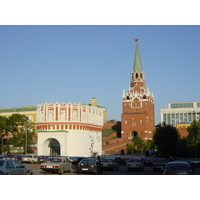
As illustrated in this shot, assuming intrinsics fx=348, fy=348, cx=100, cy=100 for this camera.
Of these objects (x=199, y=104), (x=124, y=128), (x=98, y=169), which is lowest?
(x=98, y=169)

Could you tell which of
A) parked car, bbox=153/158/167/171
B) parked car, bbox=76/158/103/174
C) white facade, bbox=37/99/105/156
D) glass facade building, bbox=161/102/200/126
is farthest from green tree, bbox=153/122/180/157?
glass facade building, bbox=161/102/200/126

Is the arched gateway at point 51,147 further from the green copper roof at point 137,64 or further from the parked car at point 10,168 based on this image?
the green copper roof at point 137,64

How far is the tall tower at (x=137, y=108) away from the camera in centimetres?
10794

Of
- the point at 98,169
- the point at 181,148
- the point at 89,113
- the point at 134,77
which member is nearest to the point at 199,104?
the point at 134,77

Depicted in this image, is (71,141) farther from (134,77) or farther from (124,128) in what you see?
(134,77)

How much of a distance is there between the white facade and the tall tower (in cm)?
3790

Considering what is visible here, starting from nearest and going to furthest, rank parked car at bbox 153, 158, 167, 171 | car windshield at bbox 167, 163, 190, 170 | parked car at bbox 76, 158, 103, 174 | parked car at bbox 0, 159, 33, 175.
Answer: car windshield at bbox 167, 163, 190, 170, parked car at bbox 0, 159, 33, 175, parked car at bbox 76, 158, 103, 174, parked car at bbox 153, 158, 167, 171

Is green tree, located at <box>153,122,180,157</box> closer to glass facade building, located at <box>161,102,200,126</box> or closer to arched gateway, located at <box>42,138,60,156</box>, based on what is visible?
arched gateway, located at <box>42,138,60,156</box>

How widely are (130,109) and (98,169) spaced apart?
87127 millimetres

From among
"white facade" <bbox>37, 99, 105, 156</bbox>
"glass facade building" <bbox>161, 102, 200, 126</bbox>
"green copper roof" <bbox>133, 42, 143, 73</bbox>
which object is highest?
"green copper roof" <bbox>133, 42, 143, 73</bbox>

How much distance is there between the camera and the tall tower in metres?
108

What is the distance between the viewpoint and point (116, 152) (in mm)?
92000

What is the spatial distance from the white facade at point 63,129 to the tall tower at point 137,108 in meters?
37.9

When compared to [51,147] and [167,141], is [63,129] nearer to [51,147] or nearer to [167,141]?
[51,147]
